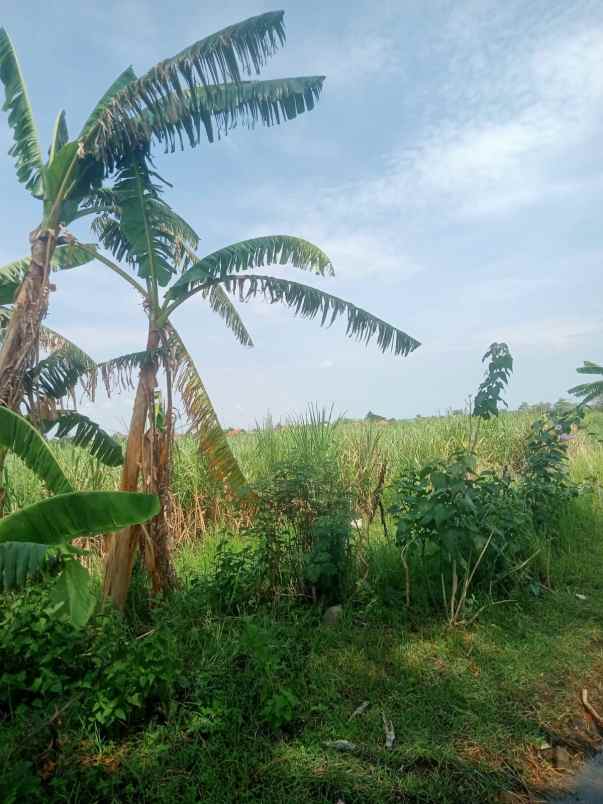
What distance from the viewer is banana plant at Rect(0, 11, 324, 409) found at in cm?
468

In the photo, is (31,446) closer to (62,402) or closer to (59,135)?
(62,402)

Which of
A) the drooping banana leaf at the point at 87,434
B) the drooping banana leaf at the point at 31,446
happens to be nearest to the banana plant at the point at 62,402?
the drooping banana leaf at the point at 87,434

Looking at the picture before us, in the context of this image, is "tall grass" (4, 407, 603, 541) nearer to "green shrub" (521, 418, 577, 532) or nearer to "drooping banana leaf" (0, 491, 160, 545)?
"green shrub" (521, 418, 577, 532)

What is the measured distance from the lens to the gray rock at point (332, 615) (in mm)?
4242

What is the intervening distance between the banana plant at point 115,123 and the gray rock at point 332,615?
2.95m

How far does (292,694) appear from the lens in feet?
10.4

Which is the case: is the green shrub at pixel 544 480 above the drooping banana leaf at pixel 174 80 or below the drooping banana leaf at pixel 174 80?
below

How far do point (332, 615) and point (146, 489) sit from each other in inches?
67.3

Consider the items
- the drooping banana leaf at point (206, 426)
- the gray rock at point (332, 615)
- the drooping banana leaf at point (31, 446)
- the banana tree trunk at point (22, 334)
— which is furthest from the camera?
the drooping banana leaf at point (206, 426)

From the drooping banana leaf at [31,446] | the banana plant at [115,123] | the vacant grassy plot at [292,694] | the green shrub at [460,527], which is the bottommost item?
the vacant grassy plot at [292,694]

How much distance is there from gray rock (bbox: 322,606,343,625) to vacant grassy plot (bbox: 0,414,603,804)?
65 mm

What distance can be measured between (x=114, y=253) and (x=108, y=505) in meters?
3.94

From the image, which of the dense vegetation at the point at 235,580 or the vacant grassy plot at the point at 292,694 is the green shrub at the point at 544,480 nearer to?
the dense vegetation at the point at 235,580

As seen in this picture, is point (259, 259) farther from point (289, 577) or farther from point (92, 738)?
point (92, 738)
